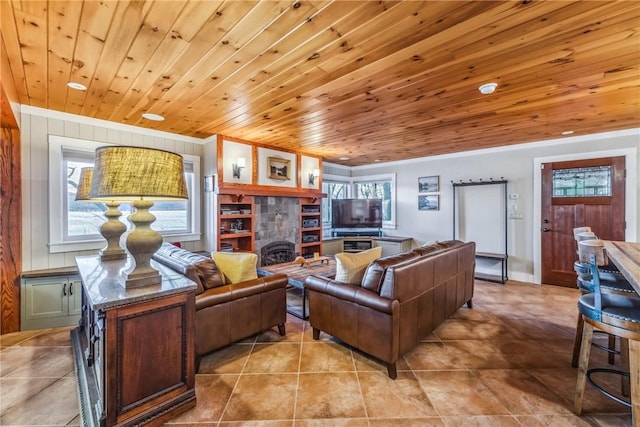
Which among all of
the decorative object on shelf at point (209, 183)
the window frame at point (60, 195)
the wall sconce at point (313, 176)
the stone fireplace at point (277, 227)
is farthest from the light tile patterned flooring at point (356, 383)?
the wall sconce at point (313, 176)

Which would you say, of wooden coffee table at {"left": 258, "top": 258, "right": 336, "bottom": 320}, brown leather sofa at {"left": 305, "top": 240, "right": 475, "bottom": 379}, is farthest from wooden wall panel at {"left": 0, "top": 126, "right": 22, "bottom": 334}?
brown leather sofa at {"left": 305, "top": 240, "right": 475, "bottom": 379}

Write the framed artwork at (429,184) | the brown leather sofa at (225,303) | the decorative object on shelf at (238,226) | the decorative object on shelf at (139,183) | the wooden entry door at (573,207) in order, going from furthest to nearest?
1. the framed artwork at (429,184)
2. the decorative object on shelf at (238,226)
3. the wooden entry door at (573,207)
4. the brown leather sofa at (225,303)
5. the decorative object on shelf at (139,183)

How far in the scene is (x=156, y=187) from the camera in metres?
1.60

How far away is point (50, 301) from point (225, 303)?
7.53 ft

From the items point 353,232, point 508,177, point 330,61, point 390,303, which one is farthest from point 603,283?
point 353,232

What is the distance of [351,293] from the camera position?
2.39m

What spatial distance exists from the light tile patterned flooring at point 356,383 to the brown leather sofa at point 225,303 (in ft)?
0.77

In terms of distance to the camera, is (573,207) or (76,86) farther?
(573,207)

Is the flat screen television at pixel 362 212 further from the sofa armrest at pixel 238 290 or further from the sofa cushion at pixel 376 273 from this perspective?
the sofa cushion at pixel 376 273

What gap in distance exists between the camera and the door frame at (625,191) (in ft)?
13.1

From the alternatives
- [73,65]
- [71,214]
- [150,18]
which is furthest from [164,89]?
[71,214]

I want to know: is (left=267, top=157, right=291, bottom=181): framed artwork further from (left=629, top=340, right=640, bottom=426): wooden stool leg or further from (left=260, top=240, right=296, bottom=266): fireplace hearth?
(left=629, top=340, right=640, bottom=426): wooden stool leg

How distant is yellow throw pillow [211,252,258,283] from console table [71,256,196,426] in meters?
0.65

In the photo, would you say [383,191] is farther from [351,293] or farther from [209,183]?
[351,293]
